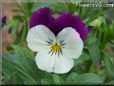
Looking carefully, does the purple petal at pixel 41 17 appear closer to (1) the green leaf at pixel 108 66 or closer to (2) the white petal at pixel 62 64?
(2) the white petal at pixel 62 64

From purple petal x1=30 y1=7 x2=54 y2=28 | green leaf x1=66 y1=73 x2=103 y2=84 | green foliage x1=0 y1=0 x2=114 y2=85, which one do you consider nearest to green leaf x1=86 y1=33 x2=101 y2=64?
green foliage x1=0 y1=0 x2=114 y2=85

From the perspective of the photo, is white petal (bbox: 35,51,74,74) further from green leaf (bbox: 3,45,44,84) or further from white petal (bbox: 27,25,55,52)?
green leaf (bbox: 3,45,44,84)

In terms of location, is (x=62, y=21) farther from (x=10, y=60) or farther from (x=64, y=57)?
(x=10, y=60)

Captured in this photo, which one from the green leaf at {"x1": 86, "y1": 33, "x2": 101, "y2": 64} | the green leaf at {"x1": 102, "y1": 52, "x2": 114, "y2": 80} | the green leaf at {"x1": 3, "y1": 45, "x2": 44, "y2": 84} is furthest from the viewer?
the green leaf at {"x1": 102, "y1": 52, "x2": 114, "y2": 80}

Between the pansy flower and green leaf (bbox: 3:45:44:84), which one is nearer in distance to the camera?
the pansy flower

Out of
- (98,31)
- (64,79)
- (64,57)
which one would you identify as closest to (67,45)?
(64,57)

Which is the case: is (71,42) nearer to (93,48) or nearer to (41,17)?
(41,17)

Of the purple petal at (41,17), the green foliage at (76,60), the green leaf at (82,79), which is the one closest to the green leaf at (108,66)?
the green foliage at (76,60)
